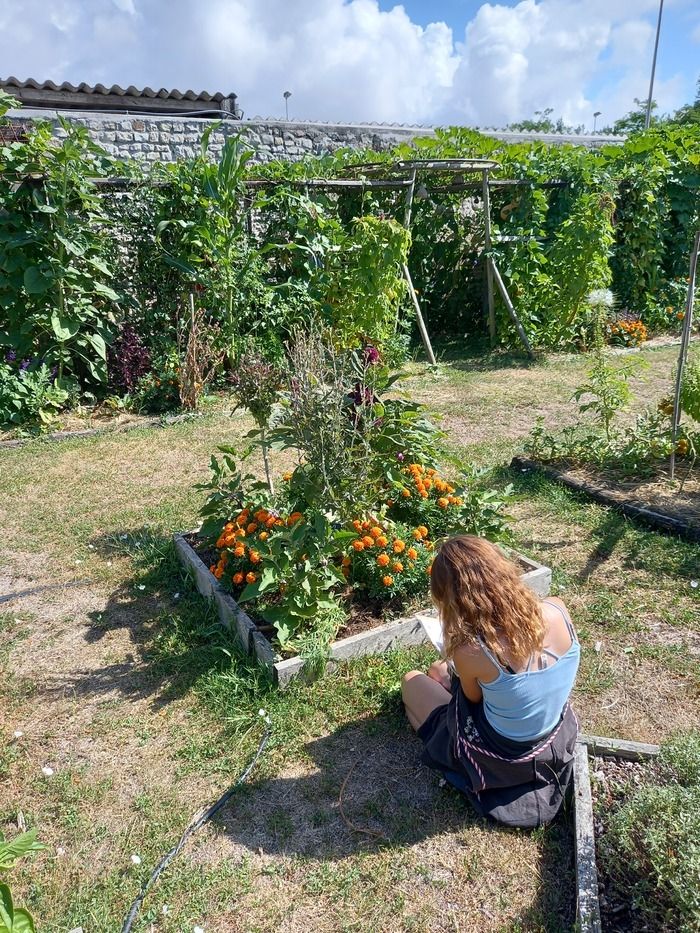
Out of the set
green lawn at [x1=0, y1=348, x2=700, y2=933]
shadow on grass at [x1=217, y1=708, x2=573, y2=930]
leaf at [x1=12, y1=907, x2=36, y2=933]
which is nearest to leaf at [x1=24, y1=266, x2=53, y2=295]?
green lawn at [x1=0, y1=348, x2=700, y2=933]

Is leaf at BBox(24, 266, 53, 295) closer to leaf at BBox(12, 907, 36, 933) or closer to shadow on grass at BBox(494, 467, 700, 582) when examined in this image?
shadow on grass at BBox(494, 467, 700, 582)

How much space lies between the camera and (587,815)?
6.64 ft

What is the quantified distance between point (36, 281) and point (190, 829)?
17.5ft

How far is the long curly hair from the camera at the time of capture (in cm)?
198

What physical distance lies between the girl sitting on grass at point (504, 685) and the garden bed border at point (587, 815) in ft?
0.21

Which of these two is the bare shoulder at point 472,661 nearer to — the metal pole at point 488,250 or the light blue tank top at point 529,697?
the light blue tank top at point 529,697

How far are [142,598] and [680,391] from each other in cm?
354

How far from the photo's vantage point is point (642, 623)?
3.11 metres

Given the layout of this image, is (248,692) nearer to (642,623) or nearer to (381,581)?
(381,581)

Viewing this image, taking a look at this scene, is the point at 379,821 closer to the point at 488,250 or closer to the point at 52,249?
the point at 52,249

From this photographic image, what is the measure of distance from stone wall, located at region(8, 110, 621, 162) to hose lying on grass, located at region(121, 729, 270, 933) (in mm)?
9607

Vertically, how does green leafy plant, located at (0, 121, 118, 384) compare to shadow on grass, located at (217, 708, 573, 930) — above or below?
above

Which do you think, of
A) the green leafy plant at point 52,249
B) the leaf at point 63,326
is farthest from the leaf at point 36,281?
the leaf at point 63,326

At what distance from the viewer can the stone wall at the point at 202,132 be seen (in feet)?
33.3
